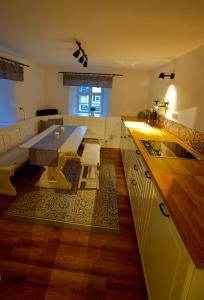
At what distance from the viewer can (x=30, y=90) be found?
424 cm

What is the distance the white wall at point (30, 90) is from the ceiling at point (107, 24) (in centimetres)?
127

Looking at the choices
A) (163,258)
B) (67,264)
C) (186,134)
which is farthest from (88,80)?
(163,258)

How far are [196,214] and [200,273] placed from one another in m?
0.29

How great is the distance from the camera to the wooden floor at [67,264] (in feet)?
4.80

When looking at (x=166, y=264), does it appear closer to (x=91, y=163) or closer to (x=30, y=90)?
(x=91, y=163)

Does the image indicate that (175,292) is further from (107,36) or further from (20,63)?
(20,63)

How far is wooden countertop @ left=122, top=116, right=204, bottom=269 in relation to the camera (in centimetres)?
82

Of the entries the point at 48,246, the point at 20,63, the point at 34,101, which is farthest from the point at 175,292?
the point at 34,101

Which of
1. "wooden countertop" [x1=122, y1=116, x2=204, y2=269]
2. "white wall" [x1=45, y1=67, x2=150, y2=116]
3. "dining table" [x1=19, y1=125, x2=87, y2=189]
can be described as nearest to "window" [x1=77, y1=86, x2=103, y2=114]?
"white wall" [x1=45, y1=67, x2=150, y2=116]

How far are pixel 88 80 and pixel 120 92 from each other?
2.89 ft

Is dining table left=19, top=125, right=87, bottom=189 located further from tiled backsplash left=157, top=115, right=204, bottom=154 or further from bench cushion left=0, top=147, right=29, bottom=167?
tiled backsplash left=157, top=115, right=204, bottom=154

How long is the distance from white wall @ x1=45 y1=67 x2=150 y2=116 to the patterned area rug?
2612 mm

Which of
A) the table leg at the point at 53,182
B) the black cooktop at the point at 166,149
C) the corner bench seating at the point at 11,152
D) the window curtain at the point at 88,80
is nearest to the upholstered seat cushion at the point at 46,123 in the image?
the corner bench seating at the point at 11,152

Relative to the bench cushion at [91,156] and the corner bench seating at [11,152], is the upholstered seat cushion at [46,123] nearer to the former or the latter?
the corner bench seating at [11,152]
